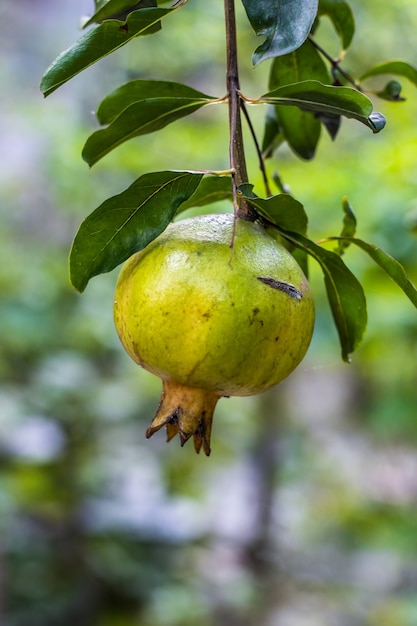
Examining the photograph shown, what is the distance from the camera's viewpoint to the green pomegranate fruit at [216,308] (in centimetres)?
42

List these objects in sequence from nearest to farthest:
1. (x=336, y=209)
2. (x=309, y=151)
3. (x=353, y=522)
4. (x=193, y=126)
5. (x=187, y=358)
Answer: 1. (x=187, y=358)
2. (x=309, y=151)
3. (x=336, y=209)
4. (x=193, y=126)
5. (x=353, y=522)

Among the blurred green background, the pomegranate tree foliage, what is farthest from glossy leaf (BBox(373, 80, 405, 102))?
the blurred green background

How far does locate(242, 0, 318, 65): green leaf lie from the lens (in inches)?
17.6

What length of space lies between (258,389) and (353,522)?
146 inches

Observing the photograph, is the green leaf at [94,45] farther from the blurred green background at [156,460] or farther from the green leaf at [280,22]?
the blurred green background at [156,460]

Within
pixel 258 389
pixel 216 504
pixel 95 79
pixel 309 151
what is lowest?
pixel 216 504

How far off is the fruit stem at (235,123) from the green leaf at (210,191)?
3 centimetres

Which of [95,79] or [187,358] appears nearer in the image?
[187,358]

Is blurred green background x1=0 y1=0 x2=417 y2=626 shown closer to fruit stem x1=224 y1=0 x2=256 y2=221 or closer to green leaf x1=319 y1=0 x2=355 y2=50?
green leaf x1=319 y1=0 x2=355 y2=50

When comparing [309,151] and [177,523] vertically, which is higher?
[309,151]

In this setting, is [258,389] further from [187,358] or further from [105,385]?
[105,385]

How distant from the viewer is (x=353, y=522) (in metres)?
3.94

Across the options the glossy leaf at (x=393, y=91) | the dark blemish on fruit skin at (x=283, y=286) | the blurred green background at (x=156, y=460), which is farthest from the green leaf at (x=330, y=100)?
the blurred green background at (x=156, y=460)

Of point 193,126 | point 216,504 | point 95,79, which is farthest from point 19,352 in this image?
point 95,79
